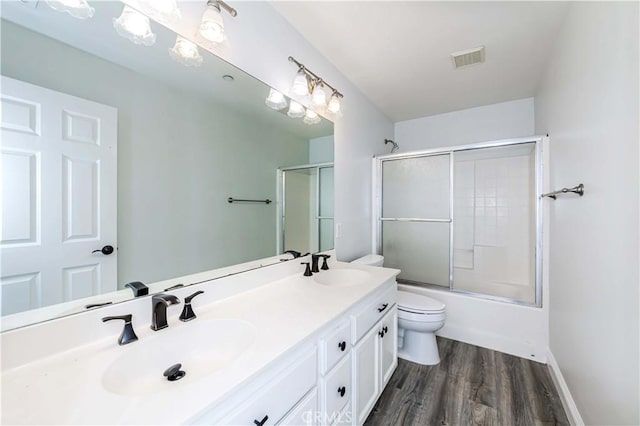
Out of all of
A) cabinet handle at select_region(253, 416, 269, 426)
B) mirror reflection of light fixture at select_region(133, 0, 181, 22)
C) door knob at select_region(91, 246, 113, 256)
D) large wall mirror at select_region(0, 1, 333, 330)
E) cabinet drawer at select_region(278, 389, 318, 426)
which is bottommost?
cabinet drawer at select_region(278, 389, 318, 426)

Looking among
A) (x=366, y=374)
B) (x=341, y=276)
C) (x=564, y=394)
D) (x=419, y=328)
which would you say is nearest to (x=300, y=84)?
(x=341, y=276)

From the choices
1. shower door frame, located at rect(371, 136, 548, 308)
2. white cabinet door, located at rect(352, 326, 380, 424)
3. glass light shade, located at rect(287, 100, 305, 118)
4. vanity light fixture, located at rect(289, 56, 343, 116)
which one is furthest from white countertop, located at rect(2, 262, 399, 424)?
shower door frame, located at rect(371, 136, 548, 308)

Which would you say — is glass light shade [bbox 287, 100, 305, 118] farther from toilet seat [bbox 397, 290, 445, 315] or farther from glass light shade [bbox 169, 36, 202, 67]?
toilet seat [bbox 397, 290, 445, 315]

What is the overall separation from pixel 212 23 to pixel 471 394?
2570mm

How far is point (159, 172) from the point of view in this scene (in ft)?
3.27

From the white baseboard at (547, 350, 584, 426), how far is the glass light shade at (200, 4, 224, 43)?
8.61 feet

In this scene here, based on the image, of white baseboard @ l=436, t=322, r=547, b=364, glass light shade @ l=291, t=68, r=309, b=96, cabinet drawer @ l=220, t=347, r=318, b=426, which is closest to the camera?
cabinet drawer @ l=220, t=347, r=318, b=426

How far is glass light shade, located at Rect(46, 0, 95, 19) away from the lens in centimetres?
75

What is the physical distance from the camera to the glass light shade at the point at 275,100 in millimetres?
1491

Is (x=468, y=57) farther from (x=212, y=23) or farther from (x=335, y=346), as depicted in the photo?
(x=335, y=346)

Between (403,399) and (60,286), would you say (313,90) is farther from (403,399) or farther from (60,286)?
(403,399)

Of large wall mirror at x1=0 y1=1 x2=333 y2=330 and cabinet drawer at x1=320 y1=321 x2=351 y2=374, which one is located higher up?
large wall mirror at x1=0 y1=1 x2=333 y2=330

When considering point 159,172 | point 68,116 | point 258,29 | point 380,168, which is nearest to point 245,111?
point 258,29

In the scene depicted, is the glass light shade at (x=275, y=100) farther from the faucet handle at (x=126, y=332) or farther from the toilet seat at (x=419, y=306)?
the toilet seat at (x=419, y=306)
